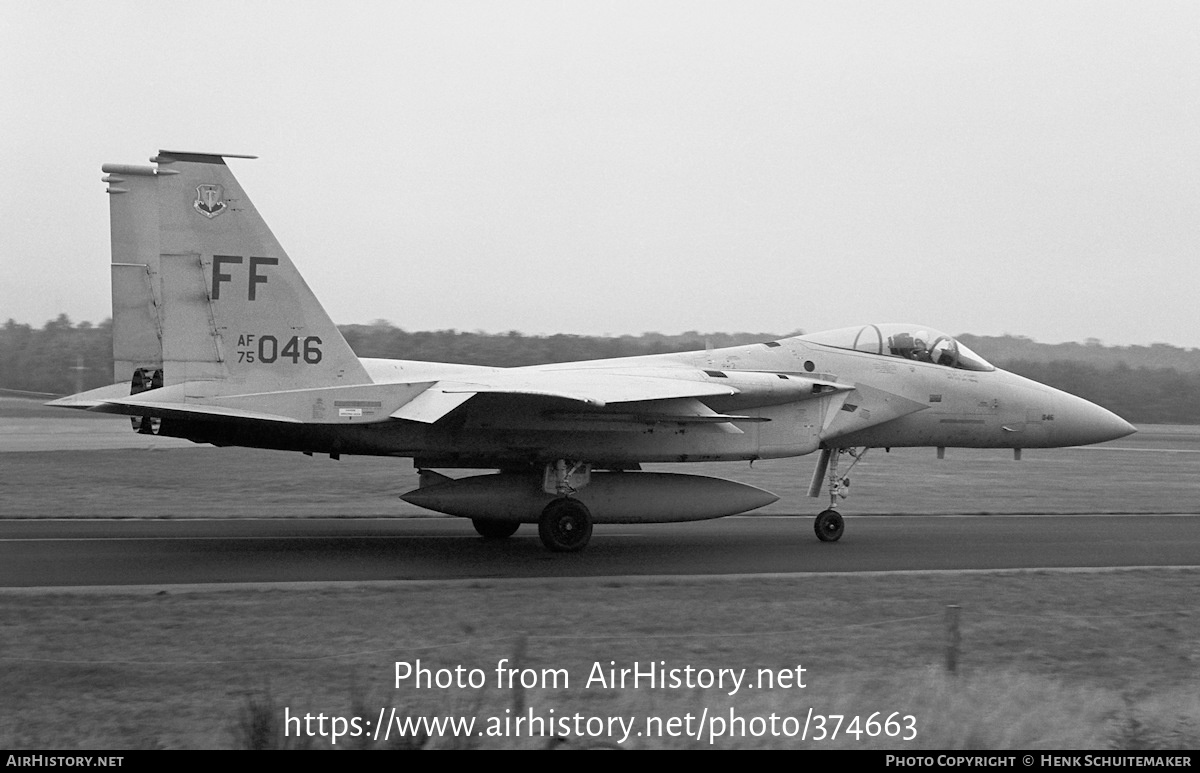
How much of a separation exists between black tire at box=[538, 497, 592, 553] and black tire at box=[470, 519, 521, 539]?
1.44 meters

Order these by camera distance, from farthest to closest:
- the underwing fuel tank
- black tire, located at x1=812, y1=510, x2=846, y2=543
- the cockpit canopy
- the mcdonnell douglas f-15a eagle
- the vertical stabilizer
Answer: the cockpit canopy, black tire, located at x1=812, y1=510, x2=846, y2=543, the underwing fuel tank, the mcdonnell douglas f-15a eagle, the vertical stabilizer

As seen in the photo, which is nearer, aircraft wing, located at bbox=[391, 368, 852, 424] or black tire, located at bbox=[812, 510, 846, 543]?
aircraft wing, located at bbox=[391, 368, 852, 424]

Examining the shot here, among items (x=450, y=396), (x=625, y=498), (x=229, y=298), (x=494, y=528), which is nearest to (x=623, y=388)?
(x=625, y=498)

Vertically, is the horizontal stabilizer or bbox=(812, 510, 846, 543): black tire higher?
the horizontal stabilizer

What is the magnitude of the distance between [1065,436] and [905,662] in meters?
9.56

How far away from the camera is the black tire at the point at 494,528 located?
1514 centimetres

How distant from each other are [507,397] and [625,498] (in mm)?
2184

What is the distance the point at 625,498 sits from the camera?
14.1m

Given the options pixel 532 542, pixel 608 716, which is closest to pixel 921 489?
pixel 532 542

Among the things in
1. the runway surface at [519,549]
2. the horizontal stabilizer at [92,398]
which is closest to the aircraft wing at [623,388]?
the runway surface at [519,549]

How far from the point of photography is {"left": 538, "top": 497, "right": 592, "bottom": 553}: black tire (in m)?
13.7

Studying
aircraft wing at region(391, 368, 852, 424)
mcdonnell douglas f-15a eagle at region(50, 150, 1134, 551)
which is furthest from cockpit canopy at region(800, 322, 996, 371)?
aircraft wing at region(391, 368, 852, 424)

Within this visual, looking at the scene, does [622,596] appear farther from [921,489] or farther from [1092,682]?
[921,489]

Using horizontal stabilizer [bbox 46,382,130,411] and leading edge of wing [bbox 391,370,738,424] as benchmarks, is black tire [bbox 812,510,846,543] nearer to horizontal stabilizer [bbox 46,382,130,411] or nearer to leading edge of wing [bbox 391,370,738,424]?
leading edge of wing [bbox 391,370,738,424]
